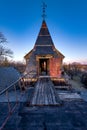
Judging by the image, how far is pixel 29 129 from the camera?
10.5 feet

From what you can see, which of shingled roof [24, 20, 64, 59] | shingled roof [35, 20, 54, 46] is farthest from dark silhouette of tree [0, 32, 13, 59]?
shingled roof [24, 20, 64, 59]

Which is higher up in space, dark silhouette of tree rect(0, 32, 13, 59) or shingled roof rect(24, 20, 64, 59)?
dark silhouette of tree rect(0, 32, 13, 59)

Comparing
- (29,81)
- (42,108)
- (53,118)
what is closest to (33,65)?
(29,81)

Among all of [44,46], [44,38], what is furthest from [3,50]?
[44,46]

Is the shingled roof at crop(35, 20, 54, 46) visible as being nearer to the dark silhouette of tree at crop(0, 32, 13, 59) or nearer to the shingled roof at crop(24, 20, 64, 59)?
the shingled roof at crop(24, 20, 64, 59)

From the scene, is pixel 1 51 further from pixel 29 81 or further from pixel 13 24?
pixel 29 81

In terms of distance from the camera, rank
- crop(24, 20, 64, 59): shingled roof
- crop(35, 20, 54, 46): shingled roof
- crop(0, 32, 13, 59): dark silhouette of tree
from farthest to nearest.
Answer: crop(0, 32, 13, 59): dark silhouette of tree < crop(35, 20, 54, 46): shingled roof < crop(24, 20, 64, 59): shingled roof

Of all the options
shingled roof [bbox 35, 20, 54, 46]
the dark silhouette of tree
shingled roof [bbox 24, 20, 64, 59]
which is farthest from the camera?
the dark silhouette of tree

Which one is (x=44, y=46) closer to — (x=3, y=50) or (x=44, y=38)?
(x=44, y=38)

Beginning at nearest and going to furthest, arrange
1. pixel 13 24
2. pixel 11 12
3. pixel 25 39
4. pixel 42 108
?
1. pixel 42 108
2. pixel 11 12
3. pixel 13 24
4. pixel 25 39

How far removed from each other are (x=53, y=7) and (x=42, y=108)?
14.8 meters

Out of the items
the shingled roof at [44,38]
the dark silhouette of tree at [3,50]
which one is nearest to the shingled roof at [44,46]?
the shingled roof at [44,38]

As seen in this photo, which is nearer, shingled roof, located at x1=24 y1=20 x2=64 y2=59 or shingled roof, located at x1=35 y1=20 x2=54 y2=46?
shingled roof, located at x1=24 y1=20 x2=64 y2=59

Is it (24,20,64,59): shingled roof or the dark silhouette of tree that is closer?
(24,20,64,59): shingled roof
